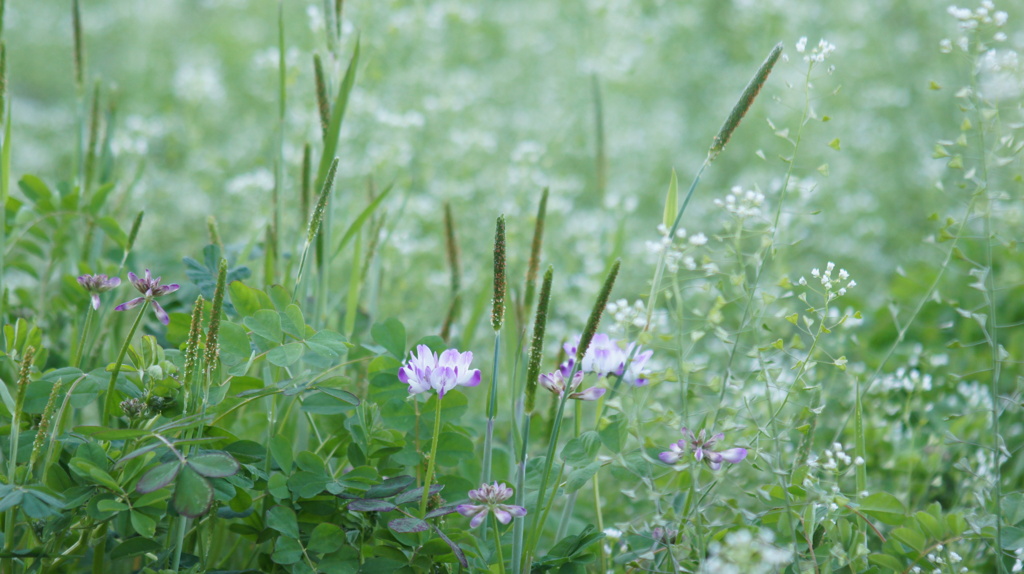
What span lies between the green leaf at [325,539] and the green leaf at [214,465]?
0.56 feet

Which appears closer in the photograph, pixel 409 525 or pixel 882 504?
pixel 409 525

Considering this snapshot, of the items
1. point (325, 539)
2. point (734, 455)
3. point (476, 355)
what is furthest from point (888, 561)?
point (476, 355)

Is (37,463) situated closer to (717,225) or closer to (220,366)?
(220,366)

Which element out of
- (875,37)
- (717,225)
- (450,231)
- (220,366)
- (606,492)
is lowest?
(606,492)

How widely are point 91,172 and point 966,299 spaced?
236cm

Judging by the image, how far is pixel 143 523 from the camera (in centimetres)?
96

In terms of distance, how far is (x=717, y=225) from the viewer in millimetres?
3719

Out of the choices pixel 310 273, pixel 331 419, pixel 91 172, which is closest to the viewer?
pixel 331 419

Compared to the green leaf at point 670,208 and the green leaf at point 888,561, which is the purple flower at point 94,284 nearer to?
the green leaf at point 670,208

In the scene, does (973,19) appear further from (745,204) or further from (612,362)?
(612,362)

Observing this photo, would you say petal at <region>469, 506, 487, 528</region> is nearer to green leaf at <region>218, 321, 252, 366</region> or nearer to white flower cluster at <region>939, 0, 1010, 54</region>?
green leaf at <region>218, 321, 252, 366</region>

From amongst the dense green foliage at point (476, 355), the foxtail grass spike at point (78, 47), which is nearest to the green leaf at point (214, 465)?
the dense green foliage at point (476, 355)

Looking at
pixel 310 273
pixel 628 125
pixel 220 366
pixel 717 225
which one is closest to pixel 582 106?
pixel 628 125

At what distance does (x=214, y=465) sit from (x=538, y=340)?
41 cm
